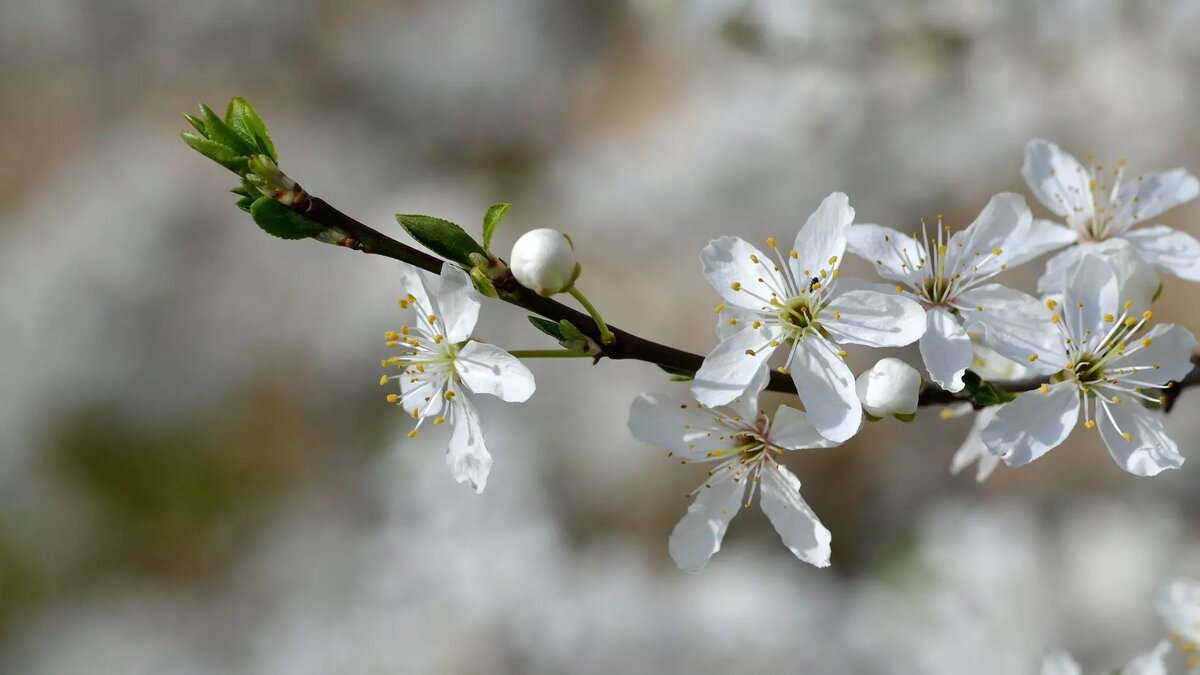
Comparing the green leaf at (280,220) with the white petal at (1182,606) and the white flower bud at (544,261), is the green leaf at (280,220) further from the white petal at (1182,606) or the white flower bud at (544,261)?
the white petal at (1182,606)

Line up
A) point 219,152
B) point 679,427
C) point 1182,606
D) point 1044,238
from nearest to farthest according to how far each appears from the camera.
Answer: point 219,152
point 679,427
point 1044,238
point 1182,606

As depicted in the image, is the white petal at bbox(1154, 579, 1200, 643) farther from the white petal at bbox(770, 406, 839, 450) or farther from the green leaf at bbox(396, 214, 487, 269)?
the green leaf at bbox(396, 214, 487, 269)

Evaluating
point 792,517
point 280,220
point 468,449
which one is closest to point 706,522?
point 792,517

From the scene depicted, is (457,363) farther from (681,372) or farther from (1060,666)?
(1060,666)

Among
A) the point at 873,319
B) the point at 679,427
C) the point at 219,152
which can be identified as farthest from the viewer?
the point at 679,427

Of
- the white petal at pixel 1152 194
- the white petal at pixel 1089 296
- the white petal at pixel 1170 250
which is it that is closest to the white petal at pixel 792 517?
the white petal at pixel 1089 296
